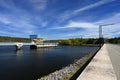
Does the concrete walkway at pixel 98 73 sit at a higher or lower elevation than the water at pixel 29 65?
higher

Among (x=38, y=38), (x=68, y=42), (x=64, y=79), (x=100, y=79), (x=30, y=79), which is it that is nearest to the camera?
(x=100, y=79)

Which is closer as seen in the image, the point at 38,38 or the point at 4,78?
the point at 4,78

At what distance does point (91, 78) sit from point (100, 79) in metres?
0.44

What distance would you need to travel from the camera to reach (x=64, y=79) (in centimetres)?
1015

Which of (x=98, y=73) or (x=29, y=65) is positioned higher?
(x=98, y=73)

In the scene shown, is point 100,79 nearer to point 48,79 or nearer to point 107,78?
point 107,78

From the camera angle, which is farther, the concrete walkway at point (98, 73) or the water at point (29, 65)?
the water at point (29, 65)

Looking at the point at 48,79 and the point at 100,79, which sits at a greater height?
the point at 100,79

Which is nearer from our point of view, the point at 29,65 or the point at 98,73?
the point at 98,73

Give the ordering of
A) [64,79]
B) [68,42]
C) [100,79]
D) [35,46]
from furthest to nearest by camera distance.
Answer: [68,42] < [35,46] < [64,79] < [100,79]

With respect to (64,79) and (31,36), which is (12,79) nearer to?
(64,79)

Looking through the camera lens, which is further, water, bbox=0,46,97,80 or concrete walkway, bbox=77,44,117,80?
water, bbox=0,46,97,80

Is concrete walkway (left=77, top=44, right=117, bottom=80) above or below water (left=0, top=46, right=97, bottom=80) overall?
above

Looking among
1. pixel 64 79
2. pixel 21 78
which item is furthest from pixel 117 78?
pixel 21 78
